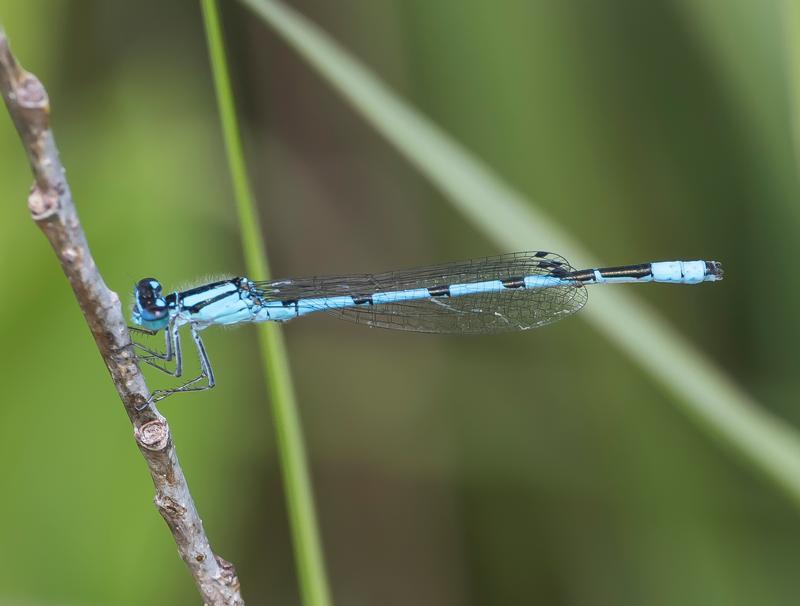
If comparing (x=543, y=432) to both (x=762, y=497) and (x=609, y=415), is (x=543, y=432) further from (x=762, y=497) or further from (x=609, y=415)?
(x=762, y=497)

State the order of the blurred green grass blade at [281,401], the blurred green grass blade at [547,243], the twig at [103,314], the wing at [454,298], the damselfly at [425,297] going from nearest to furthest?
the twig at [103,314] < the blurred green grass blade at [281,401] < the blurred green grass blade at [547,243] < the damselfly at [425,297] < the wing at [454,298]

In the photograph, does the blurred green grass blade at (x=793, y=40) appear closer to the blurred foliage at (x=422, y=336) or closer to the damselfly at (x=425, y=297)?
the blurred foliage at (x=422, y=336)

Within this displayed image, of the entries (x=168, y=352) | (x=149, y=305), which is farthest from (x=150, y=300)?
(x=168, y=352)

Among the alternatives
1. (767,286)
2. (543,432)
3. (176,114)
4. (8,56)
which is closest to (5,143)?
(176,114)

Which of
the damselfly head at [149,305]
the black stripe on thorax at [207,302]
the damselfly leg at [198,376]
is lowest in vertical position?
the damselfly leg at [198,376]

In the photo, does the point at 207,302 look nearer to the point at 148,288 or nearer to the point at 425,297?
the point at 148,288

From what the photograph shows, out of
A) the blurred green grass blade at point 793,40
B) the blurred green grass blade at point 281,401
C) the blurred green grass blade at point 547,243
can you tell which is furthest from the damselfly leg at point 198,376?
the blurred green grass blade at point 793,40

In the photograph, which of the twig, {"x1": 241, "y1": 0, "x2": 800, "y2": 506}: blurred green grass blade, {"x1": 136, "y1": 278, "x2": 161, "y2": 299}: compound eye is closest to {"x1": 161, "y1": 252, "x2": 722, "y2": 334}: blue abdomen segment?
{"x1": 136, "y1": 278, "x2": 161, "y2": 299}: compound eye
